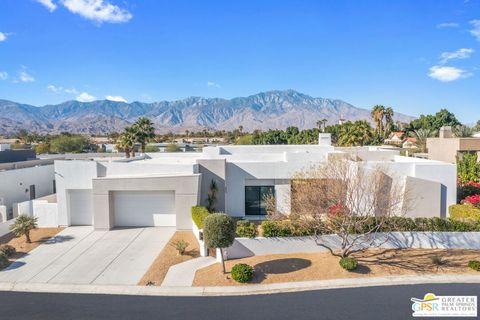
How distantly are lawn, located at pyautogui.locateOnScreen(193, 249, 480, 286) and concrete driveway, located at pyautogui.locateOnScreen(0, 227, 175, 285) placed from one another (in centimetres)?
409

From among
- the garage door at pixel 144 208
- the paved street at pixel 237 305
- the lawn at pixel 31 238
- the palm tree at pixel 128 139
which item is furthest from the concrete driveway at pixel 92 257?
the palm tree at pixel 128 139

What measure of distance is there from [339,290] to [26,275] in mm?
15316

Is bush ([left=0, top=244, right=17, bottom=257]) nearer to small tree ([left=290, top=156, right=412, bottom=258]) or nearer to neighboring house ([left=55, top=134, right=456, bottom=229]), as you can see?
neighboring house ([left=55, top=134, right=456, bottom=229])

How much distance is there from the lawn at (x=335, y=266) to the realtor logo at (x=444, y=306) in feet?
8.46

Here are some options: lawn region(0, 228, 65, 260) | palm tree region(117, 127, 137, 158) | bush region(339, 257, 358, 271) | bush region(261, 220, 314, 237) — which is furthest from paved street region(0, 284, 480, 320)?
palm tree region(117, 127, 137, 158)

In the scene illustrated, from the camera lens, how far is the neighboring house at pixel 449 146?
34594 mm

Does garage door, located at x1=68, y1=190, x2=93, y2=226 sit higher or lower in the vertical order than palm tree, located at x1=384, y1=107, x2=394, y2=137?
lower

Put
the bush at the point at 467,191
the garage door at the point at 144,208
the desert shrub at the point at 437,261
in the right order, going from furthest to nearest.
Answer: the bush at the point at 467,191, the garage door at the point at 144,208, the desert shrub at the point at 437,261

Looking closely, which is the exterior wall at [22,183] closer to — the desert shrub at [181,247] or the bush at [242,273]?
the desert shrub at [181,247]

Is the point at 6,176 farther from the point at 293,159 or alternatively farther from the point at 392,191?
the point at 392,191

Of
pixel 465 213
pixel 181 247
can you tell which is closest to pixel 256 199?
pixel 181 247

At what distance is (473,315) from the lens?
12.6 meters

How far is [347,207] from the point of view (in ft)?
56.9

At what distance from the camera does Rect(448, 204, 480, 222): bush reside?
1956 cm
